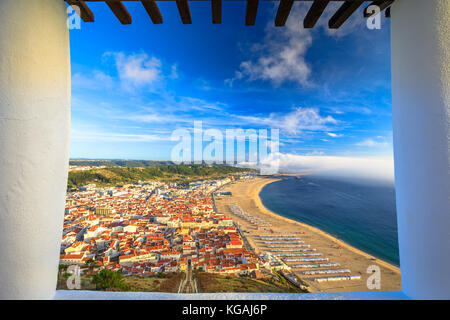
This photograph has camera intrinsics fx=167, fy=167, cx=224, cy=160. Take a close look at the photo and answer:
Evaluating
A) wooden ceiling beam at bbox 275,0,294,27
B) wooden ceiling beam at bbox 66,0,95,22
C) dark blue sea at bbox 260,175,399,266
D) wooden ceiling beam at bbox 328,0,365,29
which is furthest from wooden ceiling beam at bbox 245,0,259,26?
dark blue sea at bbox 260,175,399,266

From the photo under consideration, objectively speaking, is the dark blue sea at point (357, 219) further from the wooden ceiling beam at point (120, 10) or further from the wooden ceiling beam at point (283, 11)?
the wooden ceiling beam at point (120, 10)

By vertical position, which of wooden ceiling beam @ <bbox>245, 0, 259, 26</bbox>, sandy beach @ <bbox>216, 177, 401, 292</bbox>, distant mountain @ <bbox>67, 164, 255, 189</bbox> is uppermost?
wooden ceiling beam @ <bbox>245, 0, 259, 26</bbox>

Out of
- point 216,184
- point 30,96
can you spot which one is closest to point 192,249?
point 30,96

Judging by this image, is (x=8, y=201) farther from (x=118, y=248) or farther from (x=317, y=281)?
(x=317, y=281)

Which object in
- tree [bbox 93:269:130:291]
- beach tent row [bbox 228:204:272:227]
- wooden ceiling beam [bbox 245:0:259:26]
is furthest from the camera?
beach tent row [bbox 228:204:272:227]

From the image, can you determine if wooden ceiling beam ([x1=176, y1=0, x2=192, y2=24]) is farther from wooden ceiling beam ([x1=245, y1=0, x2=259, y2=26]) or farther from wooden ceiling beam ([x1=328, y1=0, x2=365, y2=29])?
wooden ceiling beam ([x1=328, y1=0, x2=365, y2=29])

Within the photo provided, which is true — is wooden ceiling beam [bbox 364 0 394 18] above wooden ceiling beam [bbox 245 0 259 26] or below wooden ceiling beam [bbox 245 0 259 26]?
above
